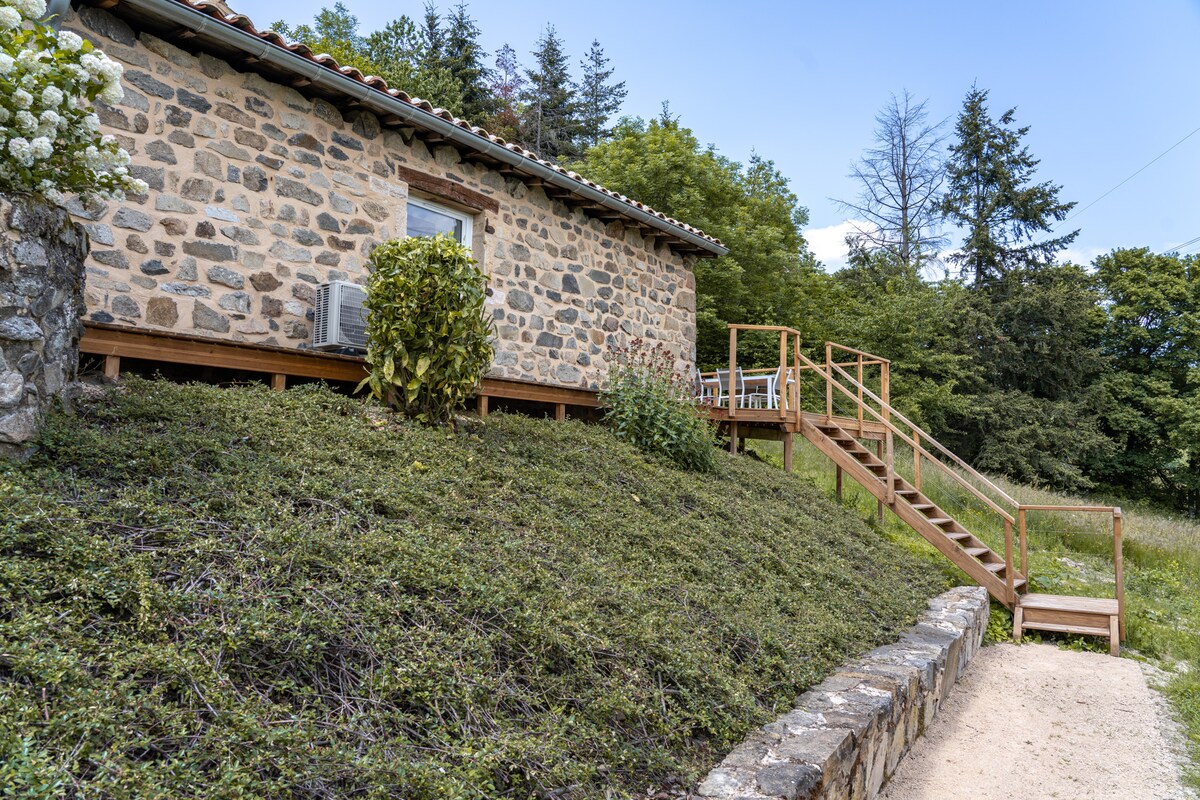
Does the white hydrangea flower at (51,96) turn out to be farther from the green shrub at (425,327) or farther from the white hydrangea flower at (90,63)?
the green shrub at (425,327)

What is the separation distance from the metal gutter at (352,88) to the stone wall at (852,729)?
5173 millimetres

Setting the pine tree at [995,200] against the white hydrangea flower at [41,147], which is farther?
the pine tree at [995,200]

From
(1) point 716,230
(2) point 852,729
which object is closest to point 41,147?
(2) point 852,729

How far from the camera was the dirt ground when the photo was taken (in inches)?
151

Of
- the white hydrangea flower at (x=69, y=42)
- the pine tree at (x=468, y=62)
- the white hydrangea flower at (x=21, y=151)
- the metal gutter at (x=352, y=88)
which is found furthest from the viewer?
the pine tree at (x=468, y=62)

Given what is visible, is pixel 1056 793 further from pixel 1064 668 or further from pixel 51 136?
pixel 51 136

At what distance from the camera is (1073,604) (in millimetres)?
6977

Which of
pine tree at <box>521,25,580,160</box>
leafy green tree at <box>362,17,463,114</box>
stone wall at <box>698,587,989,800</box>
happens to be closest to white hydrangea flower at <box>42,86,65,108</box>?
stone wall at <box>698,587,989,800</box>

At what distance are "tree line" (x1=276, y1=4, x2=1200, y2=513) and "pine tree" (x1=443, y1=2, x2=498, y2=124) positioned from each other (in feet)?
0.20

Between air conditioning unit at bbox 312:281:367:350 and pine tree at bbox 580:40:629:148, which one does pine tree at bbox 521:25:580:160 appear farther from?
air conditioning unit at bbox 312:281:367:350

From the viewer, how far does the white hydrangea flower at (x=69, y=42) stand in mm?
3107

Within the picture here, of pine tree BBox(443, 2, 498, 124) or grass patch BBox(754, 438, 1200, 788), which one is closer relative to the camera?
grass patch BBox(754, 438, 1200, 788)

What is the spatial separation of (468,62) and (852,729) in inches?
902

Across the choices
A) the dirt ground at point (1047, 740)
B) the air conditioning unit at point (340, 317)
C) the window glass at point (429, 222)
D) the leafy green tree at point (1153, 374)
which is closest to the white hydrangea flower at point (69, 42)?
the air conditioning unit at point (340, 317)
